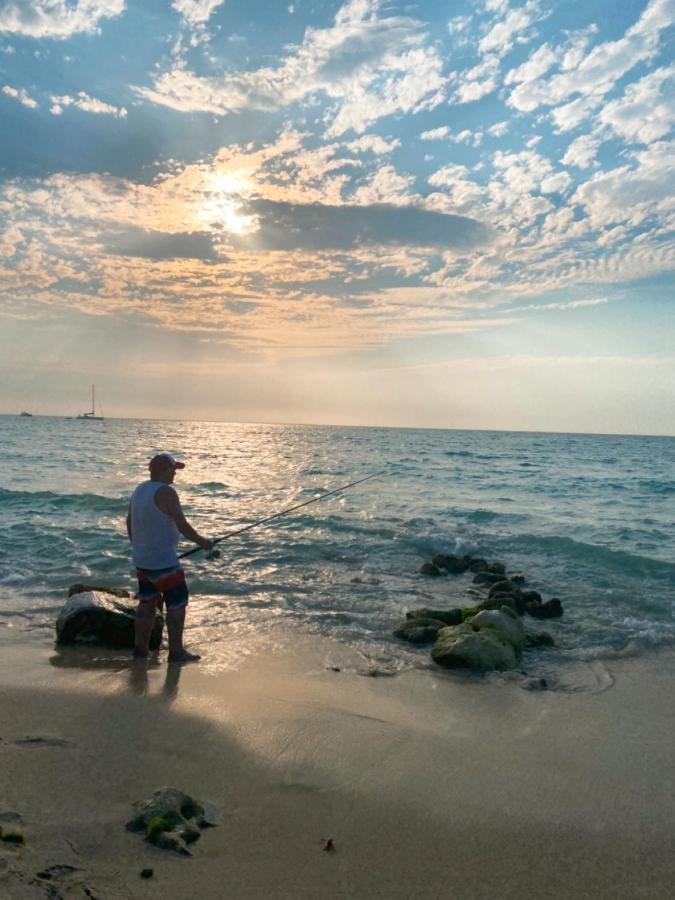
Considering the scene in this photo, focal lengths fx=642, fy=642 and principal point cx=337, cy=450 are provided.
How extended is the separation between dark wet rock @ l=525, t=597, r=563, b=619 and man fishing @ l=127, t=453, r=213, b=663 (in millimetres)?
5650

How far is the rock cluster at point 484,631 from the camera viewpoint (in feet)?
24.6

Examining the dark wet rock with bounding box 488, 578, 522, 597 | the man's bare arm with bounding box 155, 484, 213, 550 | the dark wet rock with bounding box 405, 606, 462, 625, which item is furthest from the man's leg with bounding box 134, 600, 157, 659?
the dark wet rock with bounding box 488, 578, 522, 597

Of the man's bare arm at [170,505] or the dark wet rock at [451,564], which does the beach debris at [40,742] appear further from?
the dark wet rock at [451,564]

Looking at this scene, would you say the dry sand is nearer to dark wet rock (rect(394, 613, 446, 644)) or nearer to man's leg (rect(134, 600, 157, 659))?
man's leg (rect(134, 600, 157, 659))

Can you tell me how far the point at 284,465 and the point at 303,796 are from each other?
36570 mm

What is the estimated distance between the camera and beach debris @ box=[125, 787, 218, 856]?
12.0 feet

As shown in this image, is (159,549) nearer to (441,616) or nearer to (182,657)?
(182,657)

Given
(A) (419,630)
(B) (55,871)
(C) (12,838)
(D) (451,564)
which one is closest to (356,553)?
(D) (451,564)

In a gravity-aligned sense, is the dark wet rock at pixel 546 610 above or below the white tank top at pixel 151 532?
below

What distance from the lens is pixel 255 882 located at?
3.43m

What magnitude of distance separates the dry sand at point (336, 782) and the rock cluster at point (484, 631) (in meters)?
0.54

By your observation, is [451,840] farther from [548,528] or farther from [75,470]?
[75,470]

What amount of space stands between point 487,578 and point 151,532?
7735mm

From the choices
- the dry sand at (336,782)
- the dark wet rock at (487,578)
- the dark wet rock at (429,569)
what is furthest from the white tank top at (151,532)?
→ the dark wet rock at (487,578)
